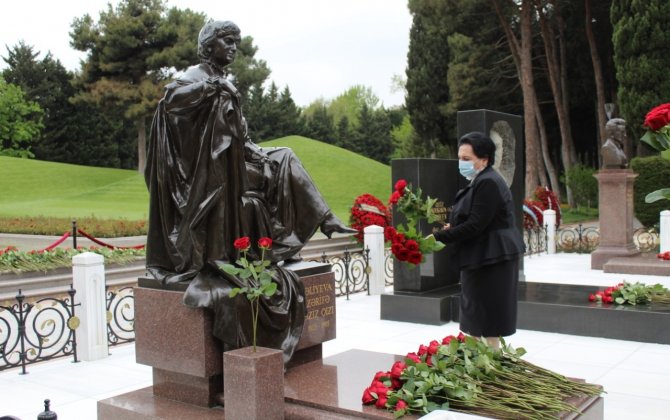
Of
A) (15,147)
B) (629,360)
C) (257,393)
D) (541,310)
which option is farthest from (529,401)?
(15,147)

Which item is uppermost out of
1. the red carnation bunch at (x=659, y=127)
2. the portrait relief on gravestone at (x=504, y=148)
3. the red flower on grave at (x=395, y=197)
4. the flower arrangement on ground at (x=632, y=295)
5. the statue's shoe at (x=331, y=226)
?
the portrait relief on gravestone at (x=504, y=148)

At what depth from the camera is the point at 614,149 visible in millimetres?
13352

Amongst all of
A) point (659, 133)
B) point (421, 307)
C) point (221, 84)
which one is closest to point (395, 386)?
point (659, 133)

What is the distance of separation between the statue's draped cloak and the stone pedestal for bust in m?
10.1

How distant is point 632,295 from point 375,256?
Result: 4.19 metres

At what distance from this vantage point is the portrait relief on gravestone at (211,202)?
4.43 m

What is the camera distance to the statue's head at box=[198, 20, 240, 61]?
→ 15.6ft

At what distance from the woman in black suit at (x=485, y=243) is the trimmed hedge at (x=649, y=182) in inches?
644

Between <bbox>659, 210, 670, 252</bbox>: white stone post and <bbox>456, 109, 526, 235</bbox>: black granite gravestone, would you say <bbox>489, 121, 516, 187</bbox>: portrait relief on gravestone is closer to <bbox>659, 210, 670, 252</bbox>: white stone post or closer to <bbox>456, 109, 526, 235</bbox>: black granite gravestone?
<bbox>456, 109, 526, 235</bbox>: black granite gravestone

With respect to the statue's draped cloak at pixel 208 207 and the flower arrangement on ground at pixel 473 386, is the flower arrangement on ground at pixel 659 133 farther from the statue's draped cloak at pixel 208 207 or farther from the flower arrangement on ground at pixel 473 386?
the statue's draped cloak at pixel 208 207

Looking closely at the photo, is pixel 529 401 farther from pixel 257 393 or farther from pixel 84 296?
pixel 84 296

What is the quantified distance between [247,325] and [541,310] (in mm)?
4695

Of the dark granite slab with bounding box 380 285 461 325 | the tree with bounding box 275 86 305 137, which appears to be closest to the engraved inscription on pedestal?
the dark granite slab with bounding box 380 285 461 325

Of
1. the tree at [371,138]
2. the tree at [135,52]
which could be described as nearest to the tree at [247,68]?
the tree at [135,52]
